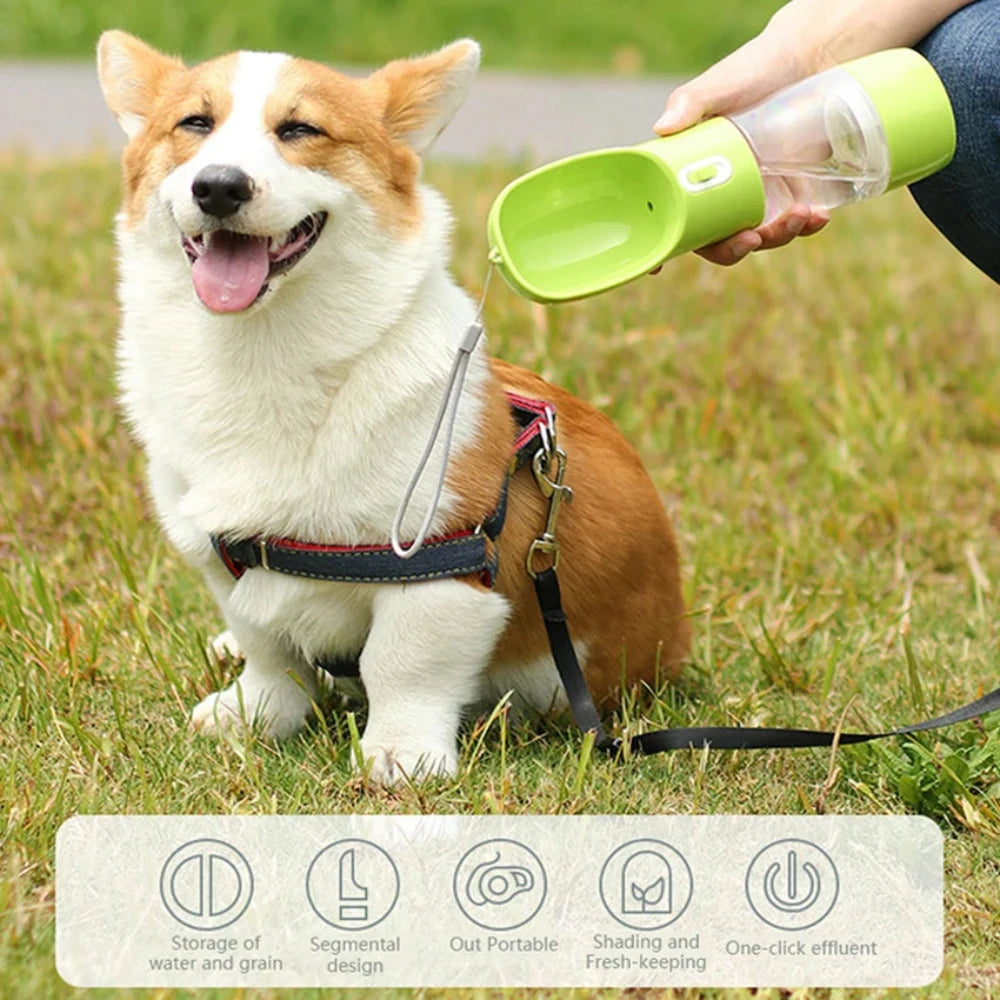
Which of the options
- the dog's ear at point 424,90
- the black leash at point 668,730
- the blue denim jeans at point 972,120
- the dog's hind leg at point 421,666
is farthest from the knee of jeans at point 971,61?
the dog's hind leg at point 421,666

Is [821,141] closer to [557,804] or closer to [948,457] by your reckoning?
[557,804]

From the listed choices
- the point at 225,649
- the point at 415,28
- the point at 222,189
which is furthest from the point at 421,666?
the point at 415,28

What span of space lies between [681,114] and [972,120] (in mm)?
523

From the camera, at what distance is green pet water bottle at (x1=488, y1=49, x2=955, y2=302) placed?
2145mm

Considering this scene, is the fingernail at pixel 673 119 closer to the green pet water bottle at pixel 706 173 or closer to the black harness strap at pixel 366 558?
the green pet water bottle at pixel 706 173

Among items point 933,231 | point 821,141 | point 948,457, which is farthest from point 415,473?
point 933,231

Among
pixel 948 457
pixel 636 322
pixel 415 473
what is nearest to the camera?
pixel 415 473

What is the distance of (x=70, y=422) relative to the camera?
376 centimetres

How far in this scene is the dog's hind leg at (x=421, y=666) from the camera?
2.36m

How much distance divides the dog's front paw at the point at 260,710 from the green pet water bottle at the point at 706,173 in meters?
0.88

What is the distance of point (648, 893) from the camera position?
219 centimetres

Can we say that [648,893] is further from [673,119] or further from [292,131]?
[292,131]

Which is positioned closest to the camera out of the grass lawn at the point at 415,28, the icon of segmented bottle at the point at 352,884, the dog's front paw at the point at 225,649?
the icon of segmented bottle at the point at 352,884

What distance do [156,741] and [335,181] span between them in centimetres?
94
